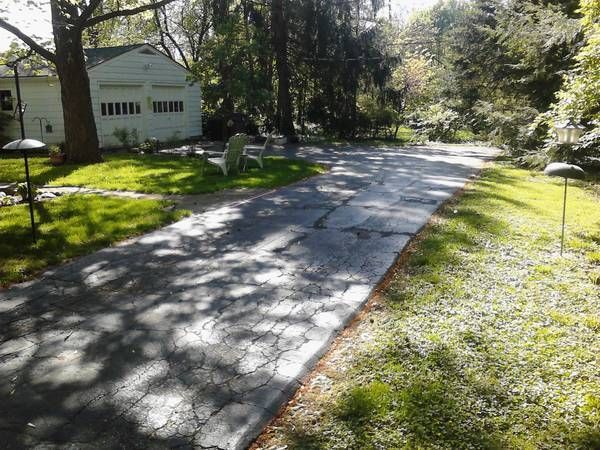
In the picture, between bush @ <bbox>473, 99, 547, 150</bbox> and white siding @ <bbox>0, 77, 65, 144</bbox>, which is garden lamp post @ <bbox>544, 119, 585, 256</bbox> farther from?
white siding @ <bbox>0, 77, 65, 144</bbox>

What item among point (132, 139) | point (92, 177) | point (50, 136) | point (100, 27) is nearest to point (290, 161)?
point (92, 177)

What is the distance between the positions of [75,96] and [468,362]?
1391 cm

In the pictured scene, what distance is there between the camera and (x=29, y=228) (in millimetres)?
7297

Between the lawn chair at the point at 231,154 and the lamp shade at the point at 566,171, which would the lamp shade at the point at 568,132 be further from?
the lawn chair at the point at 231,154

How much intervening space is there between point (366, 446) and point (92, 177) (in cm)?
1091

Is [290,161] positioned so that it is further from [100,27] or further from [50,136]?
[100,27]

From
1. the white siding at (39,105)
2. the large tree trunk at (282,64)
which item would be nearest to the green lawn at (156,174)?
the white siding at (39,105)

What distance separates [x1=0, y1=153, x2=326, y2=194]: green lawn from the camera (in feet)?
35.0

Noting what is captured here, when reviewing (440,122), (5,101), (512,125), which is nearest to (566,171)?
(512,125)

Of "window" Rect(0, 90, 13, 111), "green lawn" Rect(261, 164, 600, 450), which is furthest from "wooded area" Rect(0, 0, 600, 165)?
"green lawn" Rect(261, 164, 600, 450)

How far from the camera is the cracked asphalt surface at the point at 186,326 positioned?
9.42ft

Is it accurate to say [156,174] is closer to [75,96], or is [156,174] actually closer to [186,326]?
[75,96]

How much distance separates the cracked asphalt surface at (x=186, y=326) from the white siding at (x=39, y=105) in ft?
42.4

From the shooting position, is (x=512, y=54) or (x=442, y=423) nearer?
(x=442, y=423)
